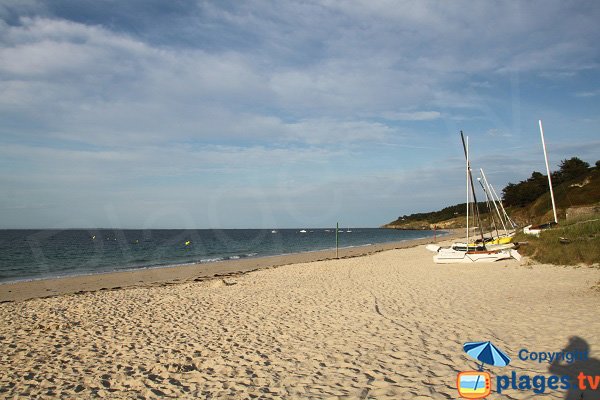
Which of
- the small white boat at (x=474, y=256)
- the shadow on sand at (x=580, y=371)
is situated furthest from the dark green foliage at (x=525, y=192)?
the shadow on sand at (x=580, y=371)

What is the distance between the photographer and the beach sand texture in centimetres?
663

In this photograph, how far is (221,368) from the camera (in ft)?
24.5

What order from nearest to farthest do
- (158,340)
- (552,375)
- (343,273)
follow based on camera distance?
(552,375), (158,340), (343,273)

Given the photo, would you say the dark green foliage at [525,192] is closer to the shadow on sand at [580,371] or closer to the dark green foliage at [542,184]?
the dark green foliage at [542,184]

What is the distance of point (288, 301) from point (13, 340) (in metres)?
8.23

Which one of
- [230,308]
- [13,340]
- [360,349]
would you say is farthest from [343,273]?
[13,340]

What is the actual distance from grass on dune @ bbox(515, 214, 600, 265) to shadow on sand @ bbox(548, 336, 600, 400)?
13477 millimetres

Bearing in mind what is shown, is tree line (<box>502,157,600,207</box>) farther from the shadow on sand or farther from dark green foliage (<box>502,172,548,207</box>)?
the shadow on sand

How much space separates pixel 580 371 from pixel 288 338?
5.83 metres

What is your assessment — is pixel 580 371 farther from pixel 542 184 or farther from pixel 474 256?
pixel 542 184

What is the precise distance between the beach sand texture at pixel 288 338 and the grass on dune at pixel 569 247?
267 centimetres

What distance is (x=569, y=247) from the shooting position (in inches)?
794

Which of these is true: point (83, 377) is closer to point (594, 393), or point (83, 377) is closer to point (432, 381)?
point (432, 381)

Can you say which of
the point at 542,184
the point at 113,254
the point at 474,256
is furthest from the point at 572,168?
the point at 113,254
